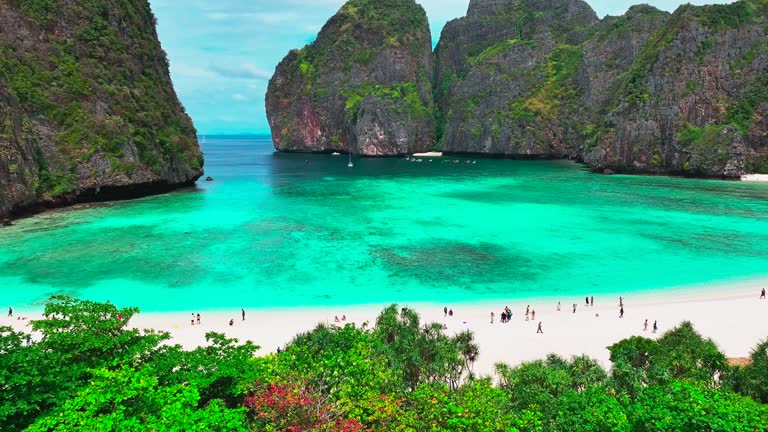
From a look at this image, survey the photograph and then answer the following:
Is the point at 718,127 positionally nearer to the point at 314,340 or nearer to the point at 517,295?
the point at 517,295

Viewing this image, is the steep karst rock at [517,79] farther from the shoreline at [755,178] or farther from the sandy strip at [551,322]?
the sandy strip at [551,322]

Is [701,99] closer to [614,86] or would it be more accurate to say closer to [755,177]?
[755,177]

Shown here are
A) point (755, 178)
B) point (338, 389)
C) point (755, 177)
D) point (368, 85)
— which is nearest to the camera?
point (338, 389)

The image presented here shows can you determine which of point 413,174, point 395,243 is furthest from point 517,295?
point 413,174

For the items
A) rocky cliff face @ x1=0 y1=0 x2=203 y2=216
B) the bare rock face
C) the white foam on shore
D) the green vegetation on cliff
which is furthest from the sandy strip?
the bare rock face

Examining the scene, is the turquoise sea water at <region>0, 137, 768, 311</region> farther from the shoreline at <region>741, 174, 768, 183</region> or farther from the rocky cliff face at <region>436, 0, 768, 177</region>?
the rocky cliff face at <region>436, 0, 768, 177</region>

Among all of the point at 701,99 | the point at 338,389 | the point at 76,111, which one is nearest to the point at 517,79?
the point at 701,99
